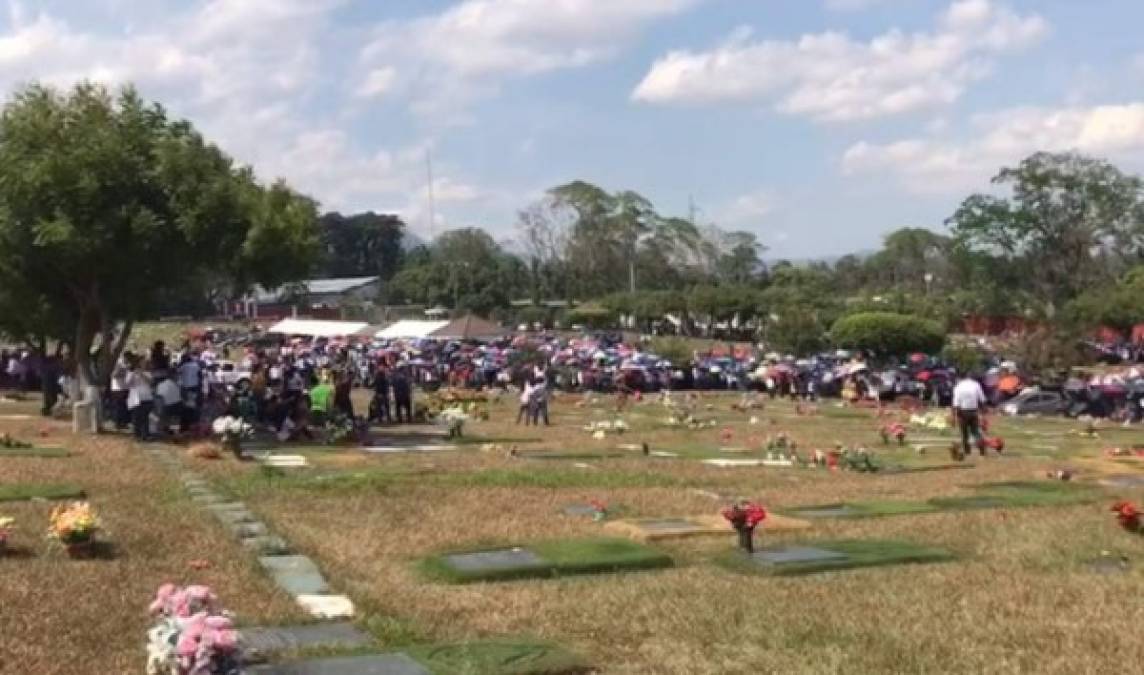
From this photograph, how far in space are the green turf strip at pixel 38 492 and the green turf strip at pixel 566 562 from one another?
5.52 m

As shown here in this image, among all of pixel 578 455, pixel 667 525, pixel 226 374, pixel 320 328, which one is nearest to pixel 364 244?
pixel 320 328

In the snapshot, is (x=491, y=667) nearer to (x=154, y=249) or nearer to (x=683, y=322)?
(x=154, y=249)

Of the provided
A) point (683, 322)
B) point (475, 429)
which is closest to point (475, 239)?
point (683, 322)

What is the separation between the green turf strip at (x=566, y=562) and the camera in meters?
9.52

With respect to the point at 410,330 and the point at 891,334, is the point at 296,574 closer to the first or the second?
the point at 410,330

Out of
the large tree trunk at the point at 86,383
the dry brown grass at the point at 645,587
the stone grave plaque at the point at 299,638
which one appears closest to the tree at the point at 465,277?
the large tree trunk at the point at 86,383

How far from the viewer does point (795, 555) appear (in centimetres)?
1013

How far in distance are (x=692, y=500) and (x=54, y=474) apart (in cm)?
779

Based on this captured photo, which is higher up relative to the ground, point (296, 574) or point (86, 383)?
point (86, 383)

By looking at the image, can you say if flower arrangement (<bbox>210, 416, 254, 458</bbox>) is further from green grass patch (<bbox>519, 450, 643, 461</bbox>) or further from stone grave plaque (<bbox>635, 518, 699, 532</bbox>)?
stone grave plaque (<bbox>635, 518, 699, 532</bbox>)

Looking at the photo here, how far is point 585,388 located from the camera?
1816 inches

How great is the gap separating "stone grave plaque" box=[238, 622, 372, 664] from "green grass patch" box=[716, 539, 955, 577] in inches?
130

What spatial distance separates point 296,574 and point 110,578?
4.23ft

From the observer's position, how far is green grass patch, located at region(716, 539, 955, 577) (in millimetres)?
9656
